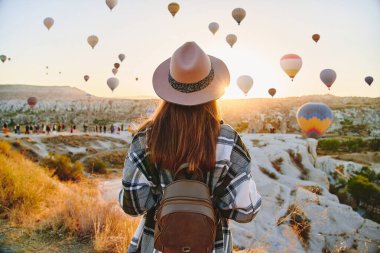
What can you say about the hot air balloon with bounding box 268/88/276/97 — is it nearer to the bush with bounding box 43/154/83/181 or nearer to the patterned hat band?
the bush with bounding box 43/154/83/181

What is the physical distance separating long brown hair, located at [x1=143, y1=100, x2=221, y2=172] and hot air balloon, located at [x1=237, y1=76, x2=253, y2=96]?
27764 millimetres

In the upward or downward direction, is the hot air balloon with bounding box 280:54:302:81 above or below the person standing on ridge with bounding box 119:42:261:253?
above

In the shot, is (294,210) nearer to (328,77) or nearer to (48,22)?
(328,77)

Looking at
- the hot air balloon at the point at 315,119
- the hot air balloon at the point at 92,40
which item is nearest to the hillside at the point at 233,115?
the hot air balloon at the point at 315,119

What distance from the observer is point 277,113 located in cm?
6128

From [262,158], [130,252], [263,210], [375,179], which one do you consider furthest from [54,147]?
[130,252]

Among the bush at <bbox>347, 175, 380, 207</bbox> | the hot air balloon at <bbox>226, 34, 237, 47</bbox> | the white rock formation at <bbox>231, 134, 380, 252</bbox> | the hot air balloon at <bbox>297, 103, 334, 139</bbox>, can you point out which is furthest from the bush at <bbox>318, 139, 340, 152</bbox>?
the white rock formation at <bbox>231, 134, 380, 252</bbox>

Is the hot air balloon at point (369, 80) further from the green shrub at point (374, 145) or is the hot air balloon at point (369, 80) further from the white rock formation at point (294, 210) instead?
the white rock formation at point (294, 210)

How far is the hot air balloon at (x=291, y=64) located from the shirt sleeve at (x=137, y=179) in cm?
2541

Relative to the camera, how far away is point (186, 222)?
1.29 meters

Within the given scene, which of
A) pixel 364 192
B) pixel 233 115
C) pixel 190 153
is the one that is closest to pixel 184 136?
pixel 190 153

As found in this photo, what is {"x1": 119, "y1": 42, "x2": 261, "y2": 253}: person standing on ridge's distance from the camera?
1457 mm

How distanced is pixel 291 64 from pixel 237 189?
1000 inches

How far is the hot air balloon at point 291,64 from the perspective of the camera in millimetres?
25219
